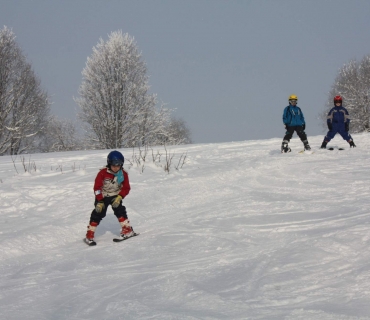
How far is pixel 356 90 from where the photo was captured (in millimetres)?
33969

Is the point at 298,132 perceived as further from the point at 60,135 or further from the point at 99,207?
the point at 60,135

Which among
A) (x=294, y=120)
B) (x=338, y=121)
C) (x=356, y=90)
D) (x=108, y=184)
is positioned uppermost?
(x=356, y=90)

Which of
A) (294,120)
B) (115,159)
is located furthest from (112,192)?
(294,120)

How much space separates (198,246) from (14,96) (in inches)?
906

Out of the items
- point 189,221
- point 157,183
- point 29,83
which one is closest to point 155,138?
point 29,83

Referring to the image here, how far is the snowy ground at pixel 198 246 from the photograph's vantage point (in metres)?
3.18

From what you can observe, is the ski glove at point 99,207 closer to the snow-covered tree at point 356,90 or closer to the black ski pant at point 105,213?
the black ski pant at point 105,213

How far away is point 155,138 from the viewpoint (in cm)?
2772

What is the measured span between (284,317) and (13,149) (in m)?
26.7

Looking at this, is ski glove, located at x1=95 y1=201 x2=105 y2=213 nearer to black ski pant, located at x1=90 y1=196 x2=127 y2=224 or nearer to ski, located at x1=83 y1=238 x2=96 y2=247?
black ski pant, located at x1=90 y1=196 x2=127 y2=224

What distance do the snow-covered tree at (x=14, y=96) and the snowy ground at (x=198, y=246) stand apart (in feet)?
51.3

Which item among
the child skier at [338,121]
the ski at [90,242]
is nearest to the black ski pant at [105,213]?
the ski at [90,242]

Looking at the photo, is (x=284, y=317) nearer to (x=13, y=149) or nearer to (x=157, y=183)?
(x=157, y=183)

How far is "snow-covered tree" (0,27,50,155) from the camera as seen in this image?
79.9 feet
